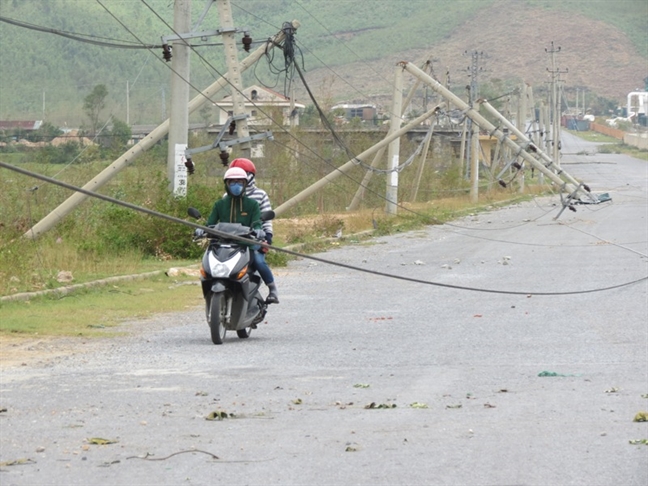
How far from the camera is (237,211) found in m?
13.2

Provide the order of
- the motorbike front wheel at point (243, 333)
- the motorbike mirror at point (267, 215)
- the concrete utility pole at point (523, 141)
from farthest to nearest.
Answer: the concrete utility pole at point (523, 141) < the motorbike front wheel at point (243, 333) < the motorbike mirror at point (267, 215)

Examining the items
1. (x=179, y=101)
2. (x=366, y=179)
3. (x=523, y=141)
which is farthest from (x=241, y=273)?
(x=523, y=141)

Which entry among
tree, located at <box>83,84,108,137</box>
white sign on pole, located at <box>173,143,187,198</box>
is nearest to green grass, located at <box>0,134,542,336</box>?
white sign on pole, located at <box>173,143,187,198</box>

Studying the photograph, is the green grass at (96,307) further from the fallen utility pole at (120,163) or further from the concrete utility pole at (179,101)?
the concrete utility pole at (179,101)

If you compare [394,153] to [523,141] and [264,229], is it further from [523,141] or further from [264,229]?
[264,229]

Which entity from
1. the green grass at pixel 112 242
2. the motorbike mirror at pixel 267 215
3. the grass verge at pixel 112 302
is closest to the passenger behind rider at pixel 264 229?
the motorbike mirror at pixel 267 215

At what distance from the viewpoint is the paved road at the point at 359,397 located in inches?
273

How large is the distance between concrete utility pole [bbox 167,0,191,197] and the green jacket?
10.7m

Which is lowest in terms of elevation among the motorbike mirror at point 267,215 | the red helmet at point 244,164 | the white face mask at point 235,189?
the motorbike mirror at point 267,215

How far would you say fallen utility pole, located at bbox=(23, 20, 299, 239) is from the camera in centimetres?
2362

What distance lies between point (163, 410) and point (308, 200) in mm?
37673

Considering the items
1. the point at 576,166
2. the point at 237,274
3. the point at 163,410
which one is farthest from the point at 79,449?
the point at 576,166

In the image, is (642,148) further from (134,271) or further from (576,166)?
(134,271)

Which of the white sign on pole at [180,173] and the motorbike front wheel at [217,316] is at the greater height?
the white sign on pole at [180,173]
